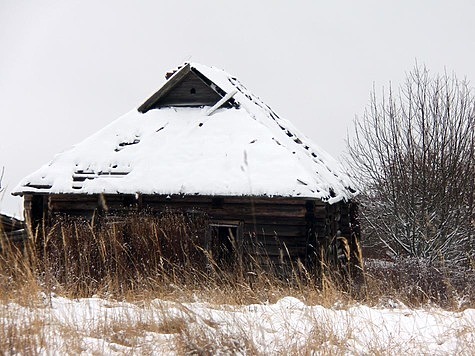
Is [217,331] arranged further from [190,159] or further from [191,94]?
[191,94]

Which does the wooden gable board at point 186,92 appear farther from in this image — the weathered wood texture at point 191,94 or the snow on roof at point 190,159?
the snow on roof at point 190,159

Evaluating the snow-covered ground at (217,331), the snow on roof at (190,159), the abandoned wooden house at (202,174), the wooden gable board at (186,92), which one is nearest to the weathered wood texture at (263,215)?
the abandoned wooden house at (202,174)

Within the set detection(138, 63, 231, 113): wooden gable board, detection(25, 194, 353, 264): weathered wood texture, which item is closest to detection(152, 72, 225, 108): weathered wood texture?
detection(138, 63, 231, 113): wooden gable board

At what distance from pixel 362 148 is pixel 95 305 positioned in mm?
11382

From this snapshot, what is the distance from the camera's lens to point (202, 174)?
30.0 feet

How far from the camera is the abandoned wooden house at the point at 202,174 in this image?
28.6ft

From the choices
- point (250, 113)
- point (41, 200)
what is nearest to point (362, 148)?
point (250, 113)

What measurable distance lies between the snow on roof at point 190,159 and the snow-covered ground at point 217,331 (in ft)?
14.9

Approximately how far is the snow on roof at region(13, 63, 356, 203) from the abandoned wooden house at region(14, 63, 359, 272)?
2 cm

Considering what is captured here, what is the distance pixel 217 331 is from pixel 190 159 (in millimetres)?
6780

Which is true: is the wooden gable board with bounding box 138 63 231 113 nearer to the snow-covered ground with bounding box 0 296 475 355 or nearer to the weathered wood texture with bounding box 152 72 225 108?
the weathered wood texture with bounding box 152 72 225 108

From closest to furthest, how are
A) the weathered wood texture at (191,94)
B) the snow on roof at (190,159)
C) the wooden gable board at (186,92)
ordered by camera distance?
the snow on roof at (190,159) → the wooden gable board at (186,92) → the weathered wood texture at (191,94)

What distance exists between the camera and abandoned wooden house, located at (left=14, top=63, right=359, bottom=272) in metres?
8.70

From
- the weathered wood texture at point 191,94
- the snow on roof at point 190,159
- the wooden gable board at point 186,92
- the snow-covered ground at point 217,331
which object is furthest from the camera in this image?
the weathered wood texture at point 191,94
